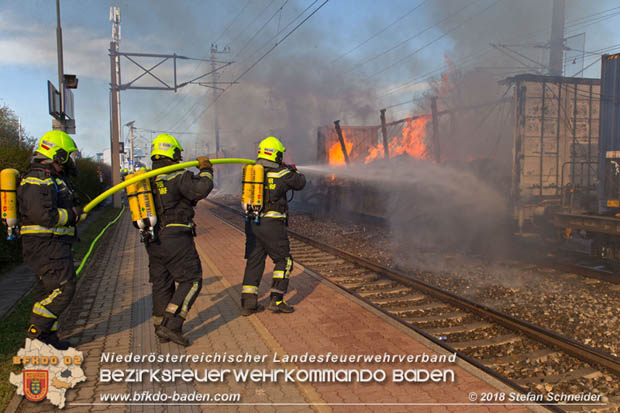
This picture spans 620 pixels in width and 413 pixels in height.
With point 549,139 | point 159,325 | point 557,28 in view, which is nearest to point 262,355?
point 159,325

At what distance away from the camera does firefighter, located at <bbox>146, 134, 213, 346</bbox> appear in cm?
437

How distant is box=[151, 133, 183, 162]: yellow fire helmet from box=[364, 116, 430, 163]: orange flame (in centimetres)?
1273

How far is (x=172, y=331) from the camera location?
4.39 m

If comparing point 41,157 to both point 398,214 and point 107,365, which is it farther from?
point 398,214

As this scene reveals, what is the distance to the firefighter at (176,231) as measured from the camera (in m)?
4.37

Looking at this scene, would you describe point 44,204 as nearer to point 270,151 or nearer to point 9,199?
point 9,199

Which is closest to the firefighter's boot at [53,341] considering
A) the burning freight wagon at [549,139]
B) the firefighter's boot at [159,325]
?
the firefighter's boot at [159,325]

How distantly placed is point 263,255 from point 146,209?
1650 millimetres

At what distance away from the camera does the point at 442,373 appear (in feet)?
12.7

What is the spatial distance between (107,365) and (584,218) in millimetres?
8704

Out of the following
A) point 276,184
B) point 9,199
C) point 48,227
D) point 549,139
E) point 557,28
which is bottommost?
point 48,227

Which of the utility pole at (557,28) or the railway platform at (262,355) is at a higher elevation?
the utility pole at (557,28)

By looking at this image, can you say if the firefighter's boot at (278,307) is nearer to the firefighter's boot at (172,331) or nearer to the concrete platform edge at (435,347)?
the concrete platform edge at (435,347)

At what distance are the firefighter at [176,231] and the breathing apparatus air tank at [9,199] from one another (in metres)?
1.14
